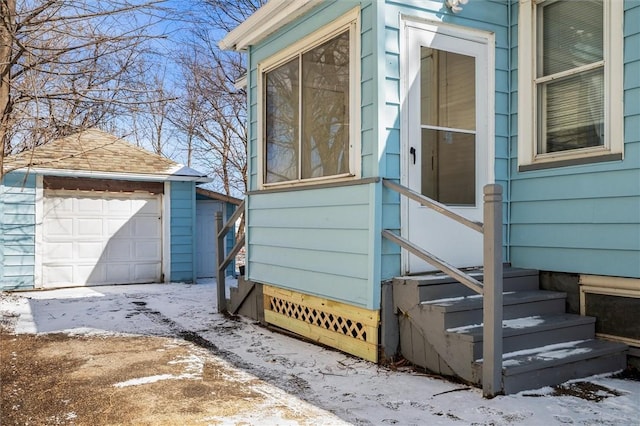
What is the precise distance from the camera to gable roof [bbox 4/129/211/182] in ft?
29.5

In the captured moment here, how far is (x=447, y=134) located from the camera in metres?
4.20

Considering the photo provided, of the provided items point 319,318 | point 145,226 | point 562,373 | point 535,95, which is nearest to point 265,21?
point 535,95

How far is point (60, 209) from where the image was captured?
9.22 m

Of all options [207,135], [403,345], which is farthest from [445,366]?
[207,135]

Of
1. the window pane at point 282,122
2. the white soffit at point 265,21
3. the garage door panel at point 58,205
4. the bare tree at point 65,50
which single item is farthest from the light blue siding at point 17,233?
the window pane at point 282,122

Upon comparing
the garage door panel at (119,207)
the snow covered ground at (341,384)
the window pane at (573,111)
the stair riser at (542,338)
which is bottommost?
the snow covered ground at (341,384)

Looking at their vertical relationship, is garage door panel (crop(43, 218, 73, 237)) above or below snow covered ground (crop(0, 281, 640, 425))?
above

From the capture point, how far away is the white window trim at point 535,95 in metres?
3.56

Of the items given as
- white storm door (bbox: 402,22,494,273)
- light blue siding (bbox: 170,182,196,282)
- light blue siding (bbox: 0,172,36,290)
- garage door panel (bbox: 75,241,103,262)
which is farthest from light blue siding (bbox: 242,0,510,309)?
light blue siding (bbox: 0,172,36,290)

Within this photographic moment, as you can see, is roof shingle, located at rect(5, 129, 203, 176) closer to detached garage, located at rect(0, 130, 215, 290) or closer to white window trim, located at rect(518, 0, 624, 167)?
detached garage, located at rect(0, 130, 215, 290)

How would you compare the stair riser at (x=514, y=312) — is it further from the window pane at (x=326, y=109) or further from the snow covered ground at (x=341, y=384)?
the window pane at (x=326, y=109)

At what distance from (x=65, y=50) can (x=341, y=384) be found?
3.84 meters

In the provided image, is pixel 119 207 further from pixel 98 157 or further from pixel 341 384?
pixel 341 384

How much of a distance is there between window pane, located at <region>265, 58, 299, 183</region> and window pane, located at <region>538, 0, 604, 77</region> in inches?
90.5
